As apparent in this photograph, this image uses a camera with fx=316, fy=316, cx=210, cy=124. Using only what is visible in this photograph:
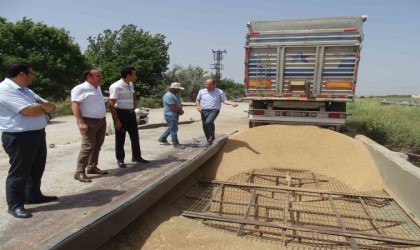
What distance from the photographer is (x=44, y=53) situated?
22.1 metres

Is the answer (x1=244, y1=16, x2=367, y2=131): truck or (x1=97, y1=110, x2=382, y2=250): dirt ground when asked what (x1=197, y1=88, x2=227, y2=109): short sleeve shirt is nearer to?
(x1=97, y1=110, x2=382, y2=250): dirt ground

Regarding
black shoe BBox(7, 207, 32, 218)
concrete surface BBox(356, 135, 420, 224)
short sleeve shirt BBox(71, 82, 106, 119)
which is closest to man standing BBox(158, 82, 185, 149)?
short sleeve shirt BBox(71, 82, 106, 119)

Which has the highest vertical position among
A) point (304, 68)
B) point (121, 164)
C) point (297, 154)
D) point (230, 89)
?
point (304, 68)

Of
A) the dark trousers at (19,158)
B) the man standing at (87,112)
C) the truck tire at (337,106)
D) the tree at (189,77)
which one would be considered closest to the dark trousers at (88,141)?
the man standing at (87,112)

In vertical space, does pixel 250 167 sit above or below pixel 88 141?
below

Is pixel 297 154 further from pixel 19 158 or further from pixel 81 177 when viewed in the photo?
pixel 19 158

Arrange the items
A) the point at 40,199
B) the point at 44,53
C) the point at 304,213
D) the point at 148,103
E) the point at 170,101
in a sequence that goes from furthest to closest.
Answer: the point at 148,103
the point at 44,53
the point at 170,101
the point at 304,213
the point at 40,199

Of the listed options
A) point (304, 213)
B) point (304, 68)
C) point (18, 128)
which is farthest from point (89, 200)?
point (304, 68)

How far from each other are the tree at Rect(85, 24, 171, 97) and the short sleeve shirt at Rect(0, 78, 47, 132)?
84.5 feet

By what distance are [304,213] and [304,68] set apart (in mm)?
4286

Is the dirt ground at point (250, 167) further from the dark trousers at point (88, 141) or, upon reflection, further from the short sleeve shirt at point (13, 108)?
Result: the short sleeve shirt at point (13, 108)

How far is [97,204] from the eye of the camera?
331 centimetres

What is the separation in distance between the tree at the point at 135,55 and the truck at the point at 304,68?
21381mm

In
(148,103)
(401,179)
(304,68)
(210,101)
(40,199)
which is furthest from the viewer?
(148,103)
